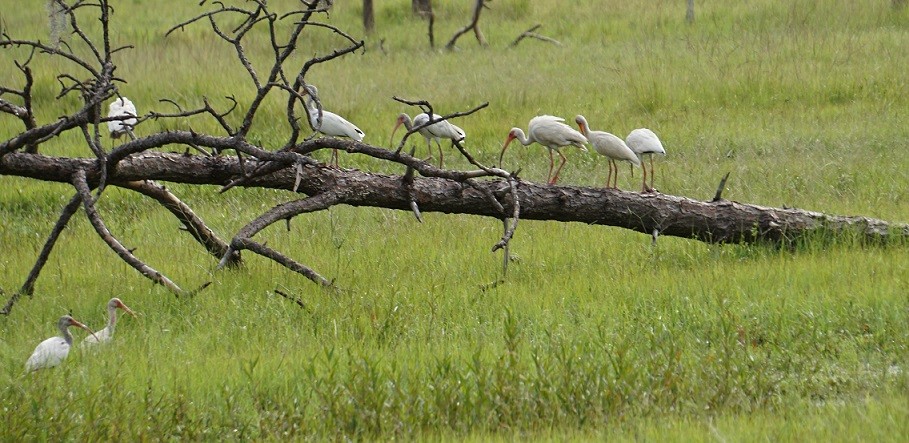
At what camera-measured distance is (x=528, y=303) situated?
23.6 feet

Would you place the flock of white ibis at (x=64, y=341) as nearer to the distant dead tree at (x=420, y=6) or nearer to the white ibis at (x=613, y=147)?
the white ibis at (x=613, y=147)

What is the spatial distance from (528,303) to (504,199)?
3.25 feet

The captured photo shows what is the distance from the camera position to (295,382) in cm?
573

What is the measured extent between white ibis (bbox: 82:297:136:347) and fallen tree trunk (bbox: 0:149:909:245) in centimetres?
99

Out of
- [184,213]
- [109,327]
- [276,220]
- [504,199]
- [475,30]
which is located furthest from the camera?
[475,30]

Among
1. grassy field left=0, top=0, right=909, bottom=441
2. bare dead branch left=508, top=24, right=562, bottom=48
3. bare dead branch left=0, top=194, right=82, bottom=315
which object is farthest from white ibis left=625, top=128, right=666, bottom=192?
bare dead branch left=508, top=24, right=562, bottom=48

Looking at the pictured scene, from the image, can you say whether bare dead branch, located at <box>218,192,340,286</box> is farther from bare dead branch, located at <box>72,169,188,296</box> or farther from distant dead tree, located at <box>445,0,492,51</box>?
distant dead tree, located at <box>445,0,492,51</box>

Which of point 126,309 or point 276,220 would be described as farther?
point 276,220

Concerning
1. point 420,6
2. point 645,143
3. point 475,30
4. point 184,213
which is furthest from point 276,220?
point 420,6

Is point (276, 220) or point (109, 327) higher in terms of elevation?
point (276, 220)

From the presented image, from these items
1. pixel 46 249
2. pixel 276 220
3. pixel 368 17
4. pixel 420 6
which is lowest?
pixel 46 249

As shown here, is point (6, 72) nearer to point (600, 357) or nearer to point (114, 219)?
point (114, 219)

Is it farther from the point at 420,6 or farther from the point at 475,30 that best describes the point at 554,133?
the point at 420,6

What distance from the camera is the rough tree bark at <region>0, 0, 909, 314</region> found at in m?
7.05
